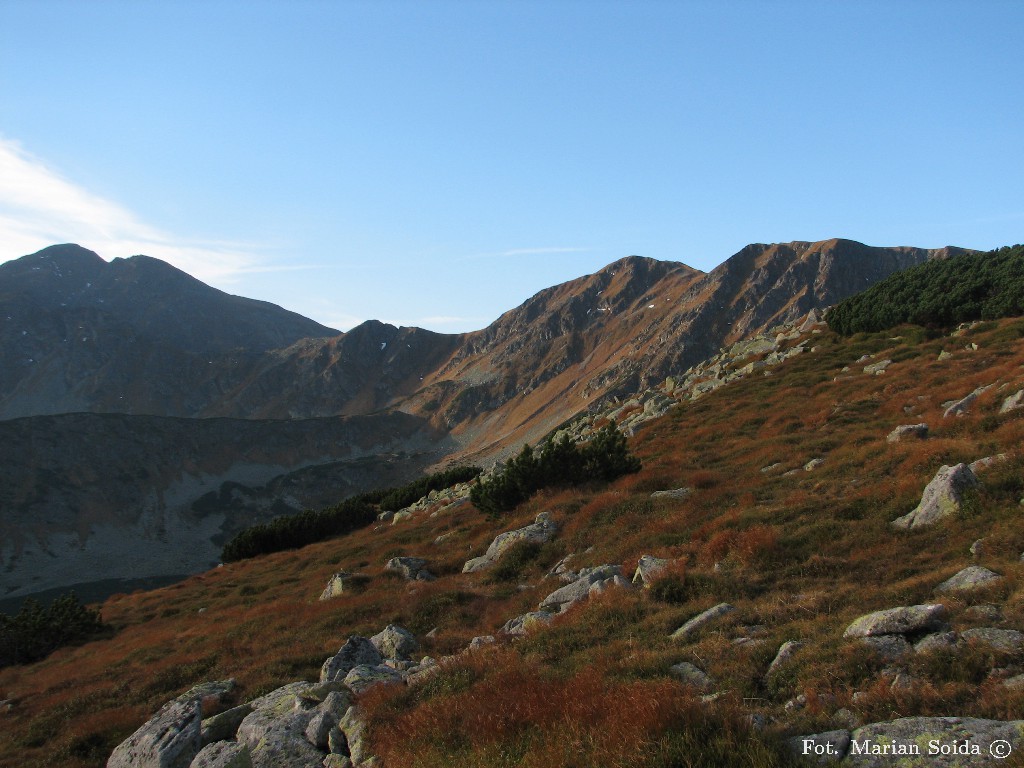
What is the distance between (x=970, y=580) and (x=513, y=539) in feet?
47.4

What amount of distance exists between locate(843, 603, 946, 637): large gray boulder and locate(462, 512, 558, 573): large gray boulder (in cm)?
1325

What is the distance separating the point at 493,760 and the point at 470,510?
2783 cm

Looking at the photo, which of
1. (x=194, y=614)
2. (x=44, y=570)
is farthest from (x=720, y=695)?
(x=44, y=570)

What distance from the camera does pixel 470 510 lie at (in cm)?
3428

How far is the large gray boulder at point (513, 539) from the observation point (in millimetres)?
21406

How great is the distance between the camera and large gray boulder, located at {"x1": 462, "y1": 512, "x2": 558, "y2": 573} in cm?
2141

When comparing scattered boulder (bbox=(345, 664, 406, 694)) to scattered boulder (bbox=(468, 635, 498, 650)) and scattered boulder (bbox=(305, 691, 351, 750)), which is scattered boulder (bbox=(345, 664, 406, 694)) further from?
scattered boulder (bbox=(468, 635, 498, 650))

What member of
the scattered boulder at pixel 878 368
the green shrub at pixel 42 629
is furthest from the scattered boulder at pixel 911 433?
the green shrub at pixel 42 629

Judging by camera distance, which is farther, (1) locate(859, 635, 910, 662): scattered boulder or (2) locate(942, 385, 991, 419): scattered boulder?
(2) locate(942, 385, 991, 419): scattered boulder

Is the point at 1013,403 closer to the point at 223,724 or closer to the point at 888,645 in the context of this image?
the point at 888,645

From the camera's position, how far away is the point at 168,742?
10.1 metres

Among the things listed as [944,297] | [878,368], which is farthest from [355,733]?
[944,297]

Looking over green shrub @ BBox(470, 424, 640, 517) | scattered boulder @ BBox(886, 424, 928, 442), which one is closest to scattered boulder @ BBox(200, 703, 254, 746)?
green shrub @ BBox(470, 424, 640, 517)

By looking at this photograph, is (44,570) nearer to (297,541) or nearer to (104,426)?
(104,426)
